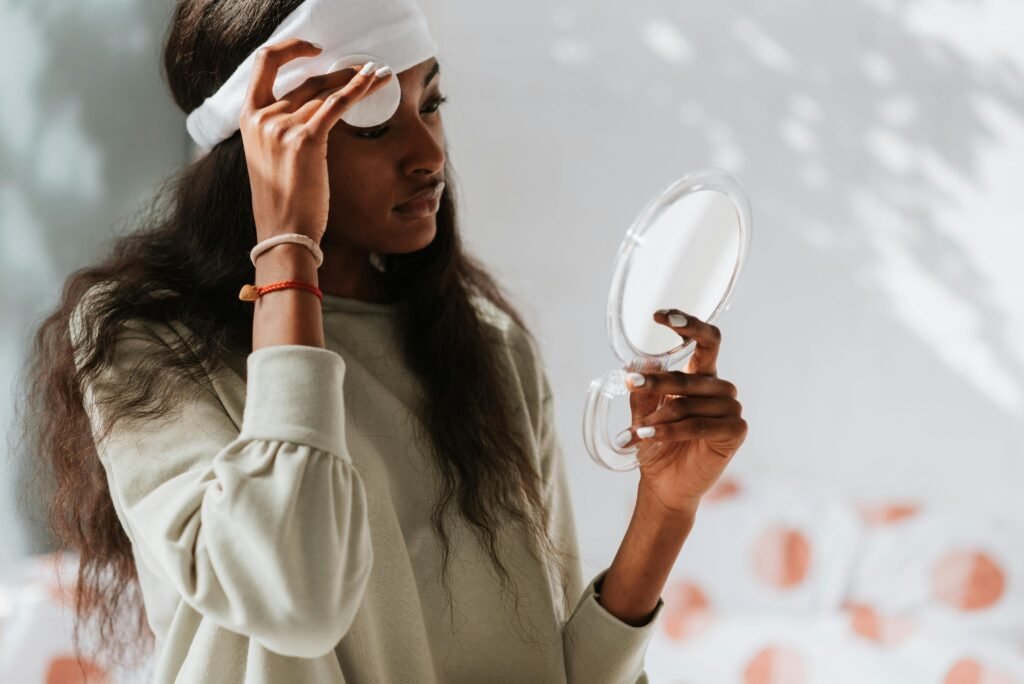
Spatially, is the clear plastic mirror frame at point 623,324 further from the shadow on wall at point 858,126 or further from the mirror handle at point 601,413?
the shadow on wall at point 858,126

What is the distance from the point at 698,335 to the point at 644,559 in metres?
0.24

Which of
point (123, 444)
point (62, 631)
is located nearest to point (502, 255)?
point (62, 631)

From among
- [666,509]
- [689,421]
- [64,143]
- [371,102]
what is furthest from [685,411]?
[64,143]

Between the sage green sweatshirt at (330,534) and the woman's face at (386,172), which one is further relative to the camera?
the woman's face at (386,172)

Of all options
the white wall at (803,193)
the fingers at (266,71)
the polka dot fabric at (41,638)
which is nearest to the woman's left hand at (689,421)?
the fingers at (266,71)

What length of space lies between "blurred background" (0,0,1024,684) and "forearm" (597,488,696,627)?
93 centimetres

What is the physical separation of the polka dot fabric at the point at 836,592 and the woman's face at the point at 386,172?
3.96 ft

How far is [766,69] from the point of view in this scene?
2.14 m

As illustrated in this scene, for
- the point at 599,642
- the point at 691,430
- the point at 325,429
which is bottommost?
the point at 599,642

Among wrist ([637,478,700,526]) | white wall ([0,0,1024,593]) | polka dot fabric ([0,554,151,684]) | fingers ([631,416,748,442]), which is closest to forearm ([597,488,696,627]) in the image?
wrist ([637,478,700,526])

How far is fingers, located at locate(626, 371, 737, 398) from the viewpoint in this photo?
961 mm

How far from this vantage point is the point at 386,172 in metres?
1.05

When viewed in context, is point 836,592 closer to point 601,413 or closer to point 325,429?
point 601,413

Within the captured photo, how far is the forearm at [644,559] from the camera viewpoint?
111 cm
